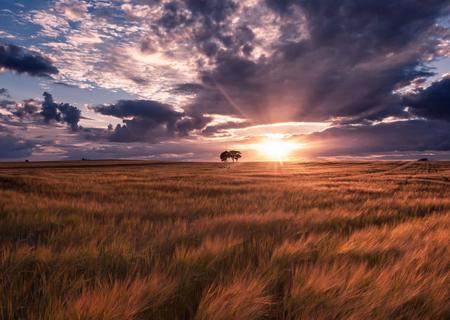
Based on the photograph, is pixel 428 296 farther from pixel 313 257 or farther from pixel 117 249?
pixel 117 249

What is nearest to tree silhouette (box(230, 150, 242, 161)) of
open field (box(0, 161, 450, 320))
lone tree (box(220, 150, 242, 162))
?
lone tree (box(220, 150, 242, 162))

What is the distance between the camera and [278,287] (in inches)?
115

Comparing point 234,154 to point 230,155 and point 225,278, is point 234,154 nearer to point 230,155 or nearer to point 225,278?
point 230,155

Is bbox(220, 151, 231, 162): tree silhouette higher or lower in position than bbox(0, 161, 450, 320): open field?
higher

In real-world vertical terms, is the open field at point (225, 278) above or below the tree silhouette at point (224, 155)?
below

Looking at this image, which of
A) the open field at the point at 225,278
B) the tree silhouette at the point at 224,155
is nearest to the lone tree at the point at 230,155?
the tree silhouette at the point at 224,155

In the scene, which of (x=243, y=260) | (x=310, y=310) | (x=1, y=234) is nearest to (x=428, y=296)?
(x=310, y=310)

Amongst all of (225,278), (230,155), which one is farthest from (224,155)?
(225,278)

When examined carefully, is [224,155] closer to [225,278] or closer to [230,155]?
[230,155]

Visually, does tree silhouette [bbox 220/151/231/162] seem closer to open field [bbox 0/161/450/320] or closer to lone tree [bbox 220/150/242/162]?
lone tree [bbox 220/150/242/162]

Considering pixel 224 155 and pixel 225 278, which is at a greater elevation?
pixel 224 155

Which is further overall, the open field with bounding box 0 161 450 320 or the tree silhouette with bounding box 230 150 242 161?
the tree silhouette with bounding box 230 150 242 161

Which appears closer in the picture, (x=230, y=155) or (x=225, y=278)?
(x=225, y=278)

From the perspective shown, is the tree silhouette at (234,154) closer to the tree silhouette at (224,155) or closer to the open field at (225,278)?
the tree silhouette at (224,155)
